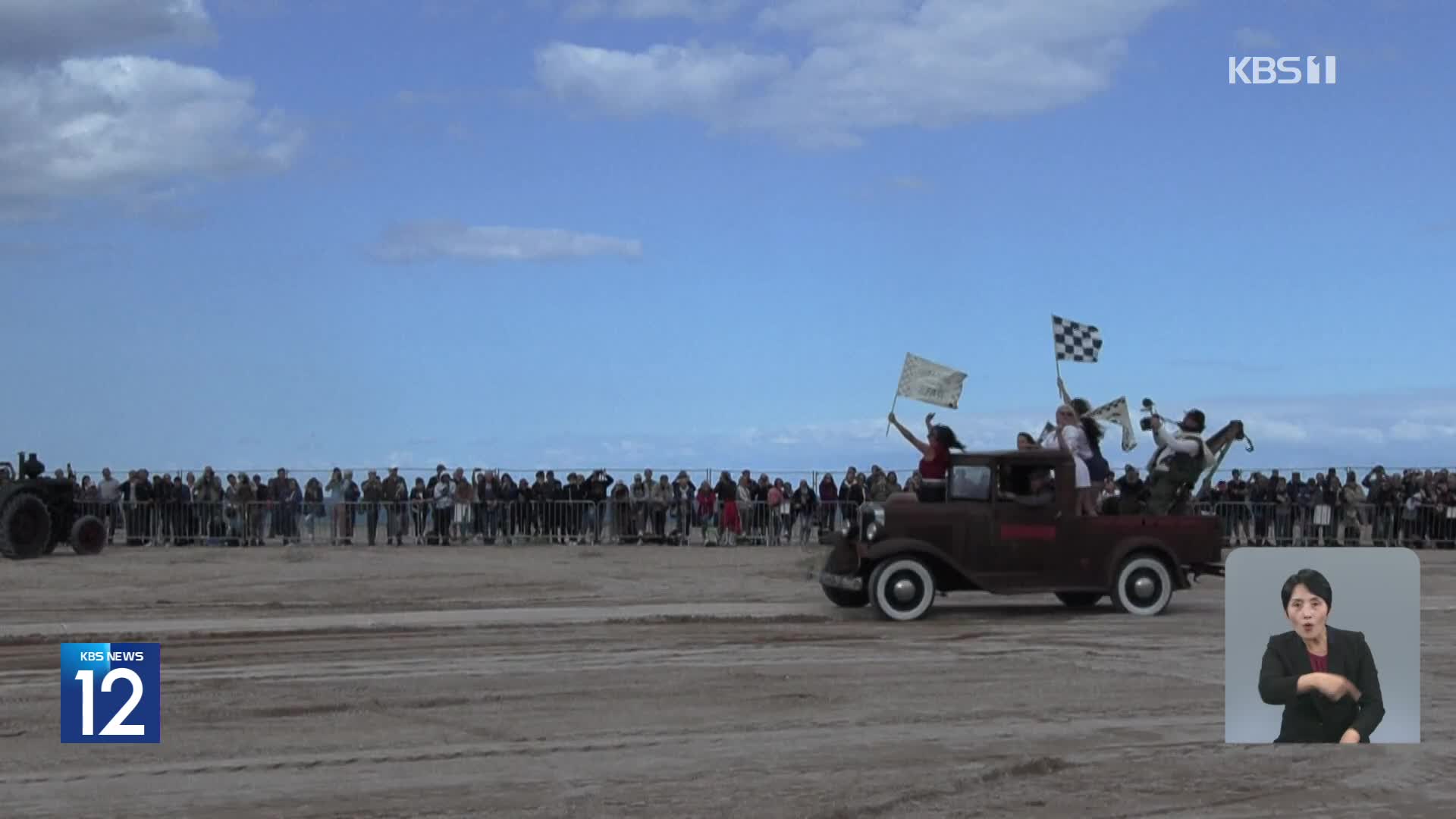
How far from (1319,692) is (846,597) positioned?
467 inches

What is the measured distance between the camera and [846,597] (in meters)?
17.3

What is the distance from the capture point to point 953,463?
53.7ft

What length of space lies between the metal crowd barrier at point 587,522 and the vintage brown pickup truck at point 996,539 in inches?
531

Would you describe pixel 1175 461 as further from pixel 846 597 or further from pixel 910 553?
pixel 846 597

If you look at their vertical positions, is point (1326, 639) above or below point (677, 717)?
above

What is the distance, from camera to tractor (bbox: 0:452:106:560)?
25.5 meters

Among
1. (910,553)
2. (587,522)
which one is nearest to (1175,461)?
(910,553)

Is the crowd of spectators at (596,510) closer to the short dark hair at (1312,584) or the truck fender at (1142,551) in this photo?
the truck fender at (1142,551)

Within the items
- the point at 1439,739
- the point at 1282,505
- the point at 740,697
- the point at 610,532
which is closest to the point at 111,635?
the point at 740,697

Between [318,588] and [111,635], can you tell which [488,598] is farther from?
[111,635]

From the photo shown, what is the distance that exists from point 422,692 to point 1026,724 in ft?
13.6

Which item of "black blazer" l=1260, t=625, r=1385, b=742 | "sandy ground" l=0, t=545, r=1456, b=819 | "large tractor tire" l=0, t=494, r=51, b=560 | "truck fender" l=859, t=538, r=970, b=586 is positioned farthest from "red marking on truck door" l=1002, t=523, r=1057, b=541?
"large tractor tire" l=0, t=494, r=51, b=560

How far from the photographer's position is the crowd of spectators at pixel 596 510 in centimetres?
2992

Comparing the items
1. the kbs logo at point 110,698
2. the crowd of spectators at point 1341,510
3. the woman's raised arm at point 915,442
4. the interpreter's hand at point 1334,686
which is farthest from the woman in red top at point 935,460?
the crowd of spectators at point 1341,510
